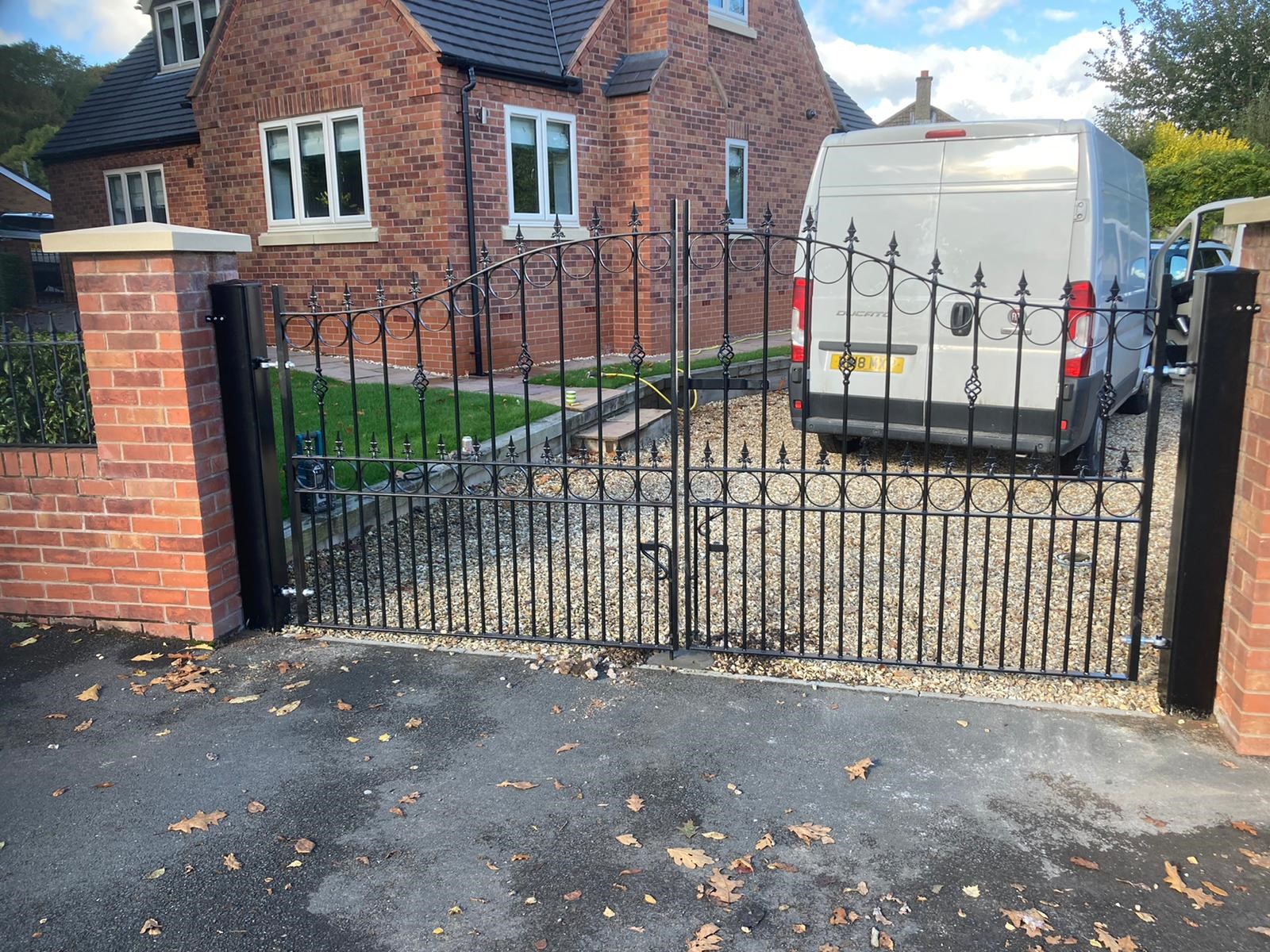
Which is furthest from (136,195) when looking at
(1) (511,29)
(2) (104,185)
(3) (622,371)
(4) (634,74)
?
(3) (622,371)

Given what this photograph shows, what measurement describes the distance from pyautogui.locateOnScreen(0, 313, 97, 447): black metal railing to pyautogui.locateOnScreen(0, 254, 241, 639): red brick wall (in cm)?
15

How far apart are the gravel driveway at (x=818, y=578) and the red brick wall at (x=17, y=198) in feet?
113

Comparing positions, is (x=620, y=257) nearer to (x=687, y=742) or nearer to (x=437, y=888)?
(x=687, y=742)

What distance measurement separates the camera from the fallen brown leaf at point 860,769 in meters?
Answer: 3.37

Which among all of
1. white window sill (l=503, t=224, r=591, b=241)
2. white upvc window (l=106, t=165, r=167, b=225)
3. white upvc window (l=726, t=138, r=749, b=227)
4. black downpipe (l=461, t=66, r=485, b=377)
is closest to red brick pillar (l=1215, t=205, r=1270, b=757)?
black downpipe (l=461, t=66, r=485, b=377)

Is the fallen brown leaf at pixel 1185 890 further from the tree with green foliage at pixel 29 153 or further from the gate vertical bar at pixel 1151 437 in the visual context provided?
the tree with green foliage at pixel 29 153

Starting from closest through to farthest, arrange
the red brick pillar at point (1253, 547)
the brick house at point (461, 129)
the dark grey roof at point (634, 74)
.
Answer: the red brick pillar at point (1253, 547)
the brick house at point (461, 129)
the dark grey roof at point (634, 74)

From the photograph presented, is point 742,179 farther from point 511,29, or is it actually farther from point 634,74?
point 511,29

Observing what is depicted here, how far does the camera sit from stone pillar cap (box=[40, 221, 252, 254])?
4113 millimetres

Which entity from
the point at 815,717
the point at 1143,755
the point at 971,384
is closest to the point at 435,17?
the point at 971,384

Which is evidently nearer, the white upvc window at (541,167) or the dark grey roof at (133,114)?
the white upvc window at (541,167)

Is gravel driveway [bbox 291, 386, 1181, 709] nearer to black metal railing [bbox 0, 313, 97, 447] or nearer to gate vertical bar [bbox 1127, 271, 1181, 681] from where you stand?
gate vertical bar [bbox 1127, 271, 1181, 681]

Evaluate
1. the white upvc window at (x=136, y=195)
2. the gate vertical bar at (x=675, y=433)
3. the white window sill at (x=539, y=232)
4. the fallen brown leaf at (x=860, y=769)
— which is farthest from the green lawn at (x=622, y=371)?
the white upvc window at (x=136, y=195)

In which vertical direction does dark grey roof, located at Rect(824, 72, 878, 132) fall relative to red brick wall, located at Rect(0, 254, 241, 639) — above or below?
above
